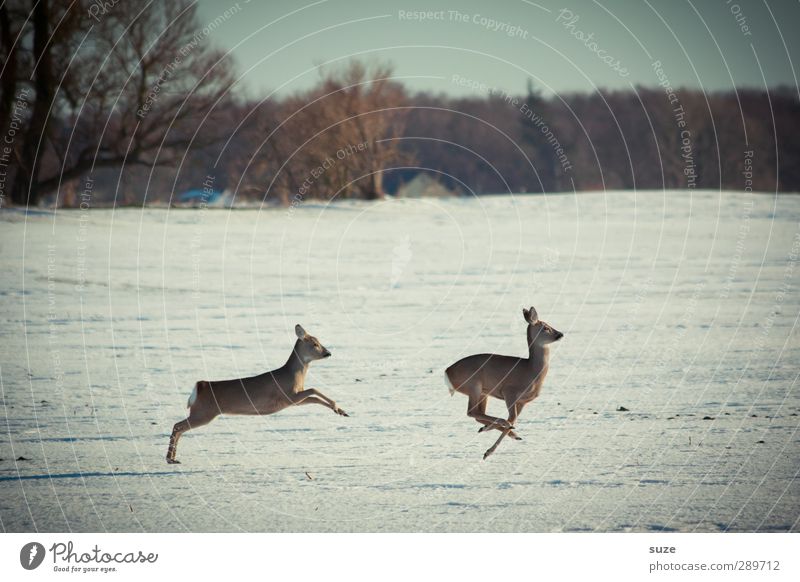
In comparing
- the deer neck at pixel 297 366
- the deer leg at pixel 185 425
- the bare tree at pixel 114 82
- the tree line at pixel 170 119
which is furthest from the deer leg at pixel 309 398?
the bare tree at pixel 114 82

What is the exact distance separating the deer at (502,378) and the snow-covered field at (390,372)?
0.73 metres

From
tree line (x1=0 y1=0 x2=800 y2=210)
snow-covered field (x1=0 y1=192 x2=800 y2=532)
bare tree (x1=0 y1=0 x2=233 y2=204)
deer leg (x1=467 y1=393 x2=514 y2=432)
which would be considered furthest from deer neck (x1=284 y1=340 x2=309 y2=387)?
bare tree (x1=0 y1=0 x2=233 y2=204)

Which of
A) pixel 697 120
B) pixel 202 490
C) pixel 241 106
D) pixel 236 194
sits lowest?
pixel 202 490

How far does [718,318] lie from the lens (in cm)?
1806

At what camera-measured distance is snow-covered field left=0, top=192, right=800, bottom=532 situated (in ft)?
24.1

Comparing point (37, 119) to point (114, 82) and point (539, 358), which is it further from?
point (539, 358)

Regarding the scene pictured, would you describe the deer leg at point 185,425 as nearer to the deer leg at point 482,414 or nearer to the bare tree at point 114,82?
the deer leg at point 482,414

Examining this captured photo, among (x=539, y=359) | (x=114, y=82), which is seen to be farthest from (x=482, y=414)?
(x=114, y=82)

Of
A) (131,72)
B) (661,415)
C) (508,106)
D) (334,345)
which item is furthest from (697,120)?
(661,415)

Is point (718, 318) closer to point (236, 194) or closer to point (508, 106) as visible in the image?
point (236, 194)

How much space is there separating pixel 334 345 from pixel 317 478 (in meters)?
7.97
